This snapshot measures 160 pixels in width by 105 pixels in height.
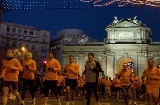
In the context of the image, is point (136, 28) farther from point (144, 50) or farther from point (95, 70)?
point (95, 70)

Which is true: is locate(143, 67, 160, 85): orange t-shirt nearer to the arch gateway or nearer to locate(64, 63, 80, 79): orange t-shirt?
locate(64, 63, 80, 79): orange t-shirt

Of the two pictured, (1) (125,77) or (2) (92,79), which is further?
(1) (125,77)

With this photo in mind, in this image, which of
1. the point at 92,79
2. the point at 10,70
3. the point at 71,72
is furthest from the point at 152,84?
the point at 10,70

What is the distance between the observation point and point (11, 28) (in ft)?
283

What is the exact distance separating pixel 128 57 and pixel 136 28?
5.67 meters

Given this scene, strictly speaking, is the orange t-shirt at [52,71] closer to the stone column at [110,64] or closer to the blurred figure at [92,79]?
the blurred figure at [92,79]

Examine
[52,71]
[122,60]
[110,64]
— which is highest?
[122,60]

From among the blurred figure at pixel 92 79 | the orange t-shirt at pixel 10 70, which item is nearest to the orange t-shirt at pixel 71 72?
the blurred figure at pixel 92 79

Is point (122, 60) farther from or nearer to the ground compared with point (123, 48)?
nearer to the ground

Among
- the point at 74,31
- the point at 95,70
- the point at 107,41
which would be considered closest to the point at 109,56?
the point at 107,41

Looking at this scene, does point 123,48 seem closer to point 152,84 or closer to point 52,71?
point 52,71

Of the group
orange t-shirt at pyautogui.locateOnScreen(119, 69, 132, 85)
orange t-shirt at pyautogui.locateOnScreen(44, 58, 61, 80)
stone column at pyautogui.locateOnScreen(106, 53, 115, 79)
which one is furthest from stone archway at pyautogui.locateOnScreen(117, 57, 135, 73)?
orange t-shirt at pyautogui.locateOnScreen(44, 58, 61, 80)

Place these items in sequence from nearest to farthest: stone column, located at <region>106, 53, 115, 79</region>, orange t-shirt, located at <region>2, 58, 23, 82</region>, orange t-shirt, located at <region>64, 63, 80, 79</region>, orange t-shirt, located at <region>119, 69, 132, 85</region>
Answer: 1. orange t-shirt, located at <region>2, 58, 23, 82</region>
2. orange t-shirt, located at <region>64, 63, 80, 79</region>
3. orange t-shirt, located at <region>119, 69, 132, 85</region>
4. stone column, located at <region>106, 53, 115, 79</region>

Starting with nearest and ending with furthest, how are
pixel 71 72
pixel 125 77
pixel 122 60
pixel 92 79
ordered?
1. pixel 92 79
2. pixel 71 72
3. pixel 125 77
4. pixel 122 60
